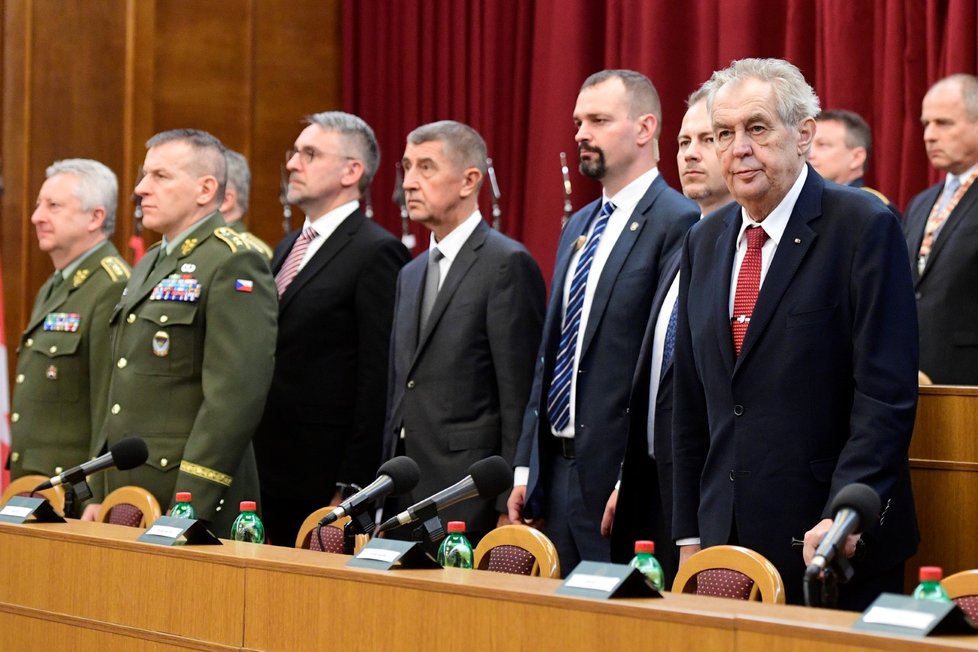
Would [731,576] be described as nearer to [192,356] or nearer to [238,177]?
[192,356]

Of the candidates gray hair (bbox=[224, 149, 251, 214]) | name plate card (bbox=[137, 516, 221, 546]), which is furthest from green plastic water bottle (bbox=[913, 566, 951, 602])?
gray hair (bbox=[224, 149, 251, 214])

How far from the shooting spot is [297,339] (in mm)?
4480

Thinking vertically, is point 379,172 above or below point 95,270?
above

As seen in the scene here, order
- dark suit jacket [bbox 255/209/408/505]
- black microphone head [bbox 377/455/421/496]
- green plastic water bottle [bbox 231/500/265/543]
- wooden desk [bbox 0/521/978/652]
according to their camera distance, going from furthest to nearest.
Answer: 1. dark suit jacket [bbox 255/209/408/505]
2. green plastic water bottle [bbox 231/500/265/543]
3. black microphone head [bbox 377/455/421/496]
4. wooden desk [bbox 0/521/978/652]

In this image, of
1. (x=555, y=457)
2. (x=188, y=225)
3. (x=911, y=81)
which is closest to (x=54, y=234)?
(x=188, y=225)

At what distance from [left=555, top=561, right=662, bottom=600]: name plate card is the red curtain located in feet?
12.4

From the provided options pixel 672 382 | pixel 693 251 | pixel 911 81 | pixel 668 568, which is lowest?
pixel 668 568

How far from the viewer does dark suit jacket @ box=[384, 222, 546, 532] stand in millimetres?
3988

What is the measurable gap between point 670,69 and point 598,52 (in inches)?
20.1

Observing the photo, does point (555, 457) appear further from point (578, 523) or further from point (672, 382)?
point (672, 382)

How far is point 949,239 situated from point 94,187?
282cm

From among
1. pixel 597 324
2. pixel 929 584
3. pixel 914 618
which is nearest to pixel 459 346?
pixel 597 324

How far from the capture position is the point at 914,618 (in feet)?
5.87

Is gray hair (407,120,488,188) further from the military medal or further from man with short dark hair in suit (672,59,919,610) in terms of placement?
man with short dark hair in suit (672,59,919,610)
